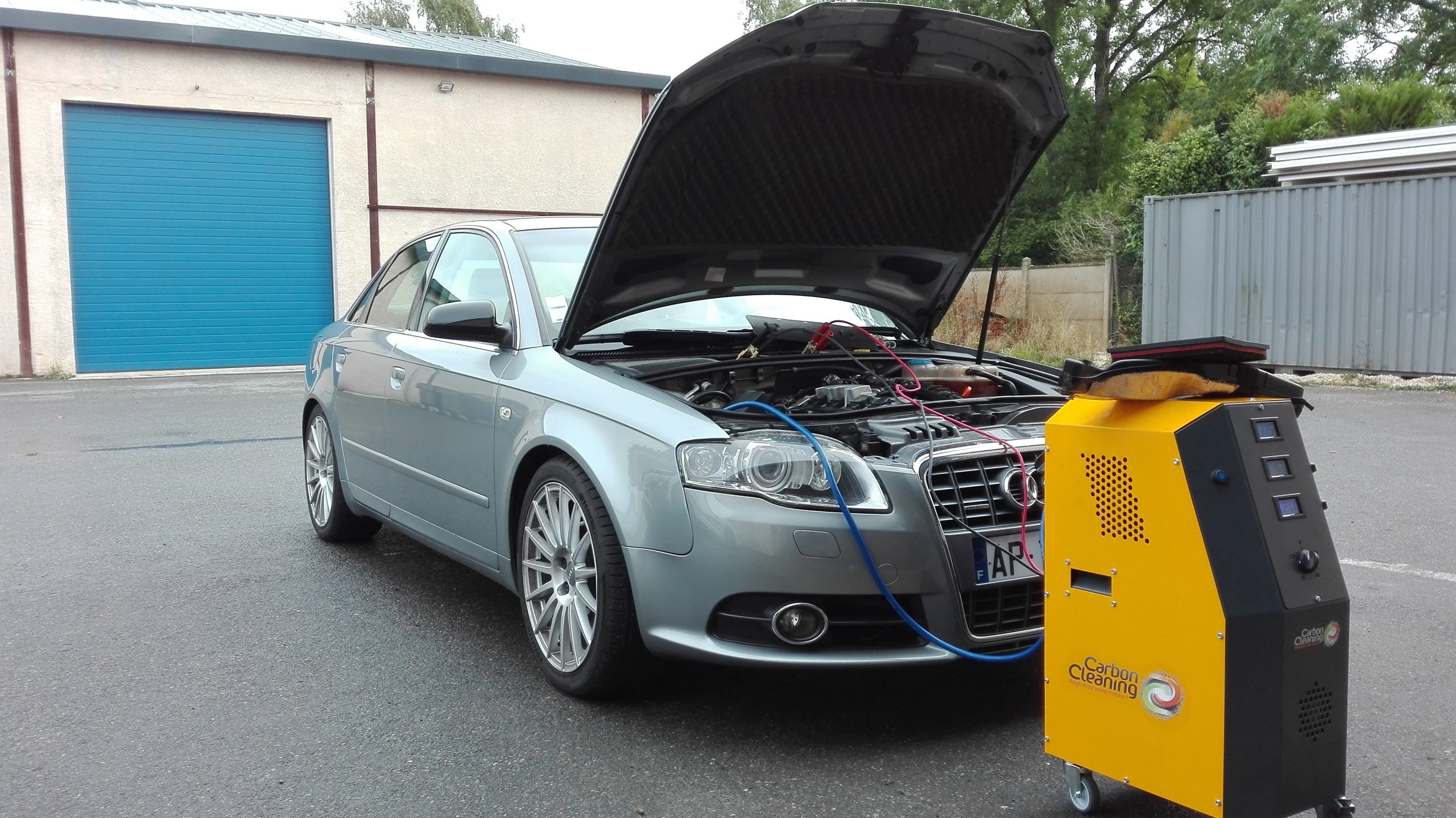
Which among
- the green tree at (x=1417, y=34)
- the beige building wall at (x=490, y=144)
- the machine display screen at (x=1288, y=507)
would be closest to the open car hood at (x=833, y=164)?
the machine display screen at (x=1288, y=507)

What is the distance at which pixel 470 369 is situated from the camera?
14.1 feet

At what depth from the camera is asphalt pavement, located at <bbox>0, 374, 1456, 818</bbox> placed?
9.67ft

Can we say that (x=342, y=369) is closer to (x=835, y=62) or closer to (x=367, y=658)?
(x=367, y=658)

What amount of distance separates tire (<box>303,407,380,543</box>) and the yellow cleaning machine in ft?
13.0

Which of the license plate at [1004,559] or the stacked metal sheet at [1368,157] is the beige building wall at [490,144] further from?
the license plate at [1004,559]

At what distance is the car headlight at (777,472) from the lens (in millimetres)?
3188

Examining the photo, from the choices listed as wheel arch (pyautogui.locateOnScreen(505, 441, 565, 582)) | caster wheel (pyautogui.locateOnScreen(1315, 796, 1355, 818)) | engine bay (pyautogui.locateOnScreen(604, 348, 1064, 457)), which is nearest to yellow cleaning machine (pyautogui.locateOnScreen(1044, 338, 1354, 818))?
caster wheel (pyautogui.locateOnScreen(1315, 796, 1355, 818))

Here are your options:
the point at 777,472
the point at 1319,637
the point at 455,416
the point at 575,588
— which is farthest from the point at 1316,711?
the point at 455,416

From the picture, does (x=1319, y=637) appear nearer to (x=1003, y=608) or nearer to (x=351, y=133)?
(x=1003, y=608)

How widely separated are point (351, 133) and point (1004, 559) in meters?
19.3

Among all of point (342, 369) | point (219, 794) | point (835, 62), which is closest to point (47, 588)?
point (342, 369)

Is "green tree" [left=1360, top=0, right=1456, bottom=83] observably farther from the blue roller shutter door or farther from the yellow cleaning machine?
the yellow cleaning machine

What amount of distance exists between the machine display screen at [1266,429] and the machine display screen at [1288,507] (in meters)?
0.13

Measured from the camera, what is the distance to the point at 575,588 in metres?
3.61
